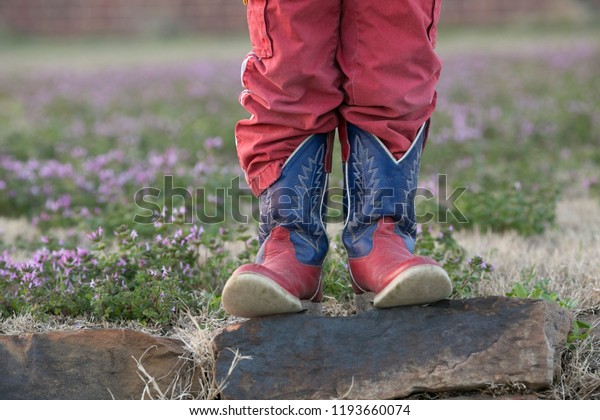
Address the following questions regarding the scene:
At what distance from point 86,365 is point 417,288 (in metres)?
1.14

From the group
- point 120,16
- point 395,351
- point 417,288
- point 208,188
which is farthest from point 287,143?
point 120,16

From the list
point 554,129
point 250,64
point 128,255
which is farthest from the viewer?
point 554,129

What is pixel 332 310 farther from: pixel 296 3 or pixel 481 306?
pixel 296 3

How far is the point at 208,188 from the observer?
522cm

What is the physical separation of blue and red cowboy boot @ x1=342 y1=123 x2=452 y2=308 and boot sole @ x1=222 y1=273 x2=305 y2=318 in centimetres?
29

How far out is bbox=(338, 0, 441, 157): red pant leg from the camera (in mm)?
2689

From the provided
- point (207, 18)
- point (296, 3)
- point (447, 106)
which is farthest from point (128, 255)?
point (207, 18)

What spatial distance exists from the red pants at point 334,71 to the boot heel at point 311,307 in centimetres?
44

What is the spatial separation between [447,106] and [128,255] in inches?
223

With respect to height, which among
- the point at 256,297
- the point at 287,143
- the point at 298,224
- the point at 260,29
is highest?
the point at 260,29

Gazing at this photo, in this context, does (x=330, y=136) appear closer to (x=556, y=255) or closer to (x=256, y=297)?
(x=256, y=297)

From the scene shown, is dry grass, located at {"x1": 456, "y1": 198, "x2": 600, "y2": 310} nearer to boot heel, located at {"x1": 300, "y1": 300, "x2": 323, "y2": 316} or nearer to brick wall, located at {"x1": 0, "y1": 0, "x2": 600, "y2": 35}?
boot heel, located at {"x1": 300, "y1": 300, "x2": 323, "y2": 316}

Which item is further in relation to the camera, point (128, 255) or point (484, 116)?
point (484, 116)

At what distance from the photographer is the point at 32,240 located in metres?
4.55
